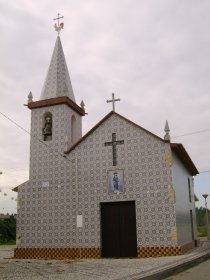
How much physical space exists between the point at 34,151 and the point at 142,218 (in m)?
6.86

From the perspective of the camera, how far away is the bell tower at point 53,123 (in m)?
20.0

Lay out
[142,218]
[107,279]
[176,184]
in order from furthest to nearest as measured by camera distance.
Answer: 1. [176,184]
2. [142,218]
3. [107,279]

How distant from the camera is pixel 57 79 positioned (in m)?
21.6

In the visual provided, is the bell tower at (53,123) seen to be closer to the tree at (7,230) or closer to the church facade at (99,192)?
the church facade at (99,192)

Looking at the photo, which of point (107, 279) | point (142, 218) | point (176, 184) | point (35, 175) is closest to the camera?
point (107, 279)

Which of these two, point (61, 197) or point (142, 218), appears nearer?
point (142, 218)

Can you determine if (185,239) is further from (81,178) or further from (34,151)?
(34,151)

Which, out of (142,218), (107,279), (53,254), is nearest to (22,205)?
(53,254)

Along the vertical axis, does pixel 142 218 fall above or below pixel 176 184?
below

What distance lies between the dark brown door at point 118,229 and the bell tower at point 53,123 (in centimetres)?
371

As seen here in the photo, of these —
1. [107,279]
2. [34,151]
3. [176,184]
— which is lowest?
[107,279]

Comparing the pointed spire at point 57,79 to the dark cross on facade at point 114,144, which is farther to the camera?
the pointed spire at point 57,79

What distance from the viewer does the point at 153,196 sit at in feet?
57.7

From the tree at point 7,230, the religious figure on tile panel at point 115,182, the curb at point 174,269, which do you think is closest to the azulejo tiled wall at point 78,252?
the curb at point 174,269
